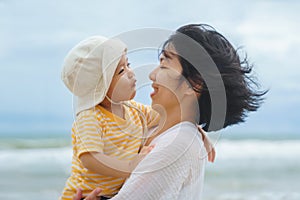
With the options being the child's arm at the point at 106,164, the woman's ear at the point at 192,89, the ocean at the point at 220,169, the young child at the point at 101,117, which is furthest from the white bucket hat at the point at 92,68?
the ocean at the point at 220,169

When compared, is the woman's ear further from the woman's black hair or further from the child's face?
the child's face

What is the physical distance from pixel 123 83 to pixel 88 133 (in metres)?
0.22


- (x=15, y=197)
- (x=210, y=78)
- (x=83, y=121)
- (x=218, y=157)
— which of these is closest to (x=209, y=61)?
(x=210, y=78)

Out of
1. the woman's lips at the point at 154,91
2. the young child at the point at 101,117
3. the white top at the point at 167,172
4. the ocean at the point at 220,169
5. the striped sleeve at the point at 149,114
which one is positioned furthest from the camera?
the ocean at the point at 220,169

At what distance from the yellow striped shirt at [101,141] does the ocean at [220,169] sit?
16.6 ft

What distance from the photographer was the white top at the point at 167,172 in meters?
1.77

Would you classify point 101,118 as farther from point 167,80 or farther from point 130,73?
point 167,80

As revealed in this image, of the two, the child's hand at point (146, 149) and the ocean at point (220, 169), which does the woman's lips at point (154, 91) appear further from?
the ocean at point (220, 169)

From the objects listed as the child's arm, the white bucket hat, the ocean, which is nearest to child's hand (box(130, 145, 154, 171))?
the child's arm

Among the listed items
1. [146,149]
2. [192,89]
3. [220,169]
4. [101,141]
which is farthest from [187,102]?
[220,169]

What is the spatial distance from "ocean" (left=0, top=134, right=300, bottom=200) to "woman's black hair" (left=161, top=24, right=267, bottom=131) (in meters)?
5.34

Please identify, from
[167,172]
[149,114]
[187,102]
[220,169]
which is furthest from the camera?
[220,169]

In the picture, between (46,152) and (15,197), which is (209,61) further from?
(46,152)

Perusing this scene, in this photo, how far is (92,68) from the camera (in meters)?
2.08
